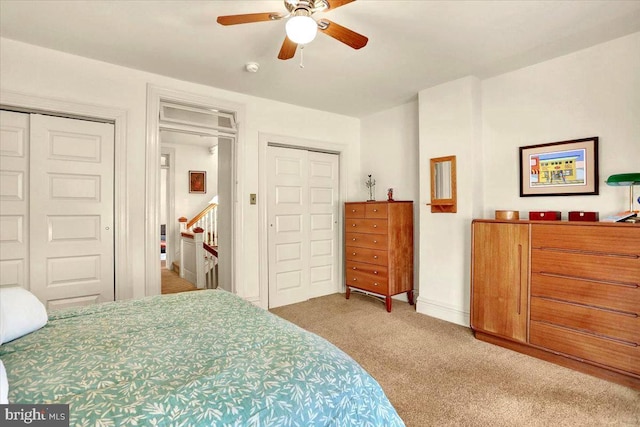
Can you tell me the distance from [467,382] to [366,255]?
6.25ft

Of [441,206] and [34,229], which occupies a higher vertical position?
[441,206]

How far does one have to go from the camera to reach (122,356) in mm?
1111

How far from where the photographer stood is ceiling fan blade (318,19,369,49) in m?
1.85

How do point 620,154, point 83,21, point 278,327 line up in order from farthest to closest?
point 620,154
point 83,21
point 278,327

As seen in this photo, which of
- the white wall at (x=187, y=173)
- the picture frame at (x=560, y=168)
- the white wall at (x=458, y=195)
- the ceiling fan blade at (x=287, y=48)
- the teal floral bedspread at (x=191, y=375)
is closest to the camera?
the teal floral bedspread at (x=191, y=375)

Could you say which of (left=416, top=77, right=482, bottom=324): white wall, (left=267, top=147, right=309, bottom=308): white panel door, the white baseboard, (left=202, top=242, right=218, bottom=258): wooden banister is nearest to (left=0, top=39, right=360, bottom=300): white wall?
(left=267, top=147, right=309, bottom=308): white panel door

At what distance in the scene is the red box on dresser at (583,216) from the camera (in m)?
2.46

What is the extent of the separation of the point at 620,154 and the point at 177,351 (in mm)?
3293

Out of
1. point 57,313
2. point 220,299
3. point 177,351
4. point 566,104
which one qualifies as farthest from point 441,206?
point 57,313

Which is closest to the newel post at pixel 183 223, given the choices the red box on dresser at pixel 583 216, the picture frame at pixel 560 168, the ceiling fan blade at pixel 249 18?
the ceiling fan blade at pixel 249 18

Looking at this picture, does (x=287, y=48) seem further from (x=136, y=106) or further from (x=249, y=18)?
(x=136, y=106)

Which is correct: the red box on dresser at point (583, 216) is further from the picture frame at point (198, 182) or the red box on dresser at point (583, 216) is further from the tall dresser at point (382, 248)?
the picture frame at point (198, 182)

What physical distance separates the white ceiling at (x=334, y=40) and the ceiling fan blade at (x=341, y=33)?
267 millimetres

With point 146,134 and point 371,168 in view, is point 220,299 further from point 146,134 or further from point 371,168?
point 371,168
